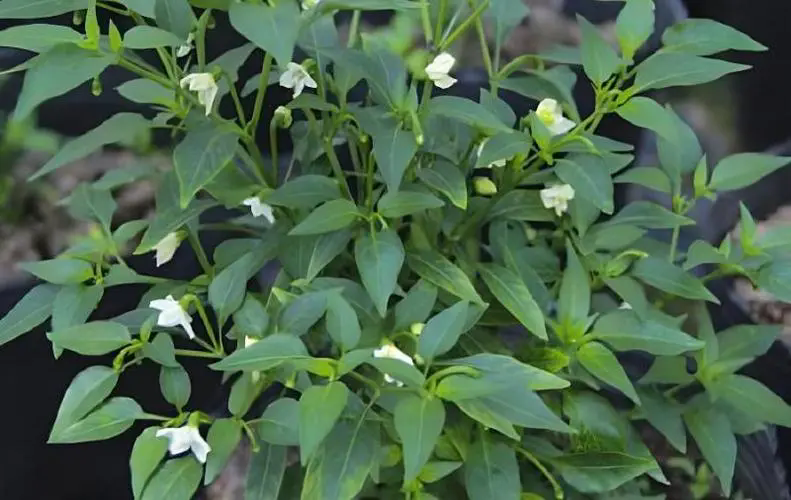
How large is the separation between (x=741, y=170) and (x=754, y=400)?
0.63ft

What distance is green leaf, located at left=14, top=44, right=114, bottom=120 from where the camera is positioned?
1.49ft

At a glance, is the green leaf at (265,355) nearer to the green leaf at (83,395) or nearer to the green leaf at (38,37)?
the green leaf at (83,395)

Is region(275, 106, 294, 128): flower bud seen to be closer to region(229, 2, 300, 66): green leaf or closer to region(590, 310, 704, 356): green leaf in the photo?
region(229, 2, 300, 66): green leaf

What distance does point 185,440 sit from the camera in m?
0.55

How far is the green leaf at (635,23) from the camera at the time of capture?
56 centimetres

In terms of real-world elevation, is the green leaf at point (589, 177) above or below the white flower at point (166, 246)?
above

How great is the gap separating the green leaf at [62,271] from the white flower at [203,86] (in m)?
0.16

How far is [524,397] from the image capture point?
50cm

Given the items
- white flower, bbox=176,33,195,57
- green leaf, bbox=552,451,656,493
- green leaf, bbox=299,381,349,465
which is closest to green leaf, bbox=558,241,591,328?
green leaf, bbox=552,451,656,493

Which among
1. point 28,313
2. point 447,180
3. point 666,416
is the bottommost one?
point 666,416

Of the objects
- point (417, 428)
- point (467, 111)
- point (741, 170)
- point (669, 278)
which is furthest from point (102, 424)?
point (741, 170)

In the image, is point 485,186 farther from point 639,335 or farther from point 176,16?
point 176,16

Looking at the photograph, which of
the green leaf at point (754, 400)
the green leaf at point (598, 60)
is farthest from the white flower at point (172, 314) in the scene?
the green leaf at point (754, 400)

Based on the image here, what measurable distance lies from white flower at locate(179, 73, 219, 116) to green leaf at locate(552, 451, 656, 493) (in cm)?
38
